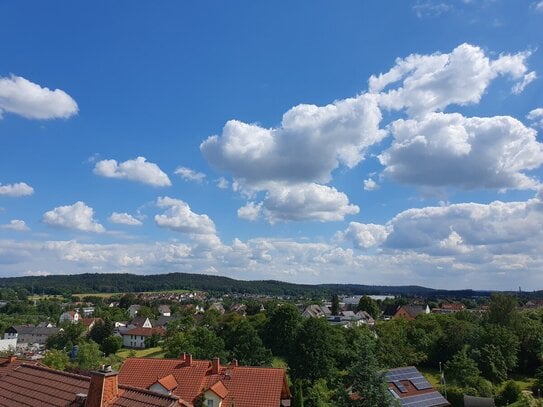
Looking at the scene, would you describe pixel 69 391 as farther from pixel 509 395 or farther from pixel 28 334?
pixel 28 334

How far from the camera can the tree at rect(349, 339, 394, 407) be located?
86.1 ft

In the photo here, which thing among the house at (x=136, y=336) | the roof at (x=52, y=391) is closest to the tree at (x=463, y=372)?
the roof at (x=52, y=391)

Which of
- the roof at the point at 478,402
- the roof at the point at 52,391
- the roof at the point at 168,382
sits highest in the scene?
the roof at the point at 52,391

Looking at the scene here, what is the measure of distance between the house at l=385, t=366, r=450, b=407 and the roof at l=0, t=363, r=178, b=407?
25.5 meters

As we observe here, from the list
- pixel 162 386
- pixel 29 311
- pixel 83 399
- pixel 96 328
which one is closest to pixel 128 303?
pixel 29 311

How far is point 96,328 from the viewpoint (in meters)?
92.6

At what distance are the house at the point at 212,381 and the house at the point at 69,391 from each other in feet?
43.7

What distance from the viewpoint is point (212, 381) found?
3334 cm

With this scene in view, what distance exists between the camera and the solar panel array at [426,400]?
3549cm

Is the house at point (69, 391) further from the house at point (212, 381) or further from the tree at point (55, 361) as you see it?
the tree at point (55, 361)

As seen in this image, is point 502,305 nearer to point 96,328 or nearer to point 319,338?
point 319,338

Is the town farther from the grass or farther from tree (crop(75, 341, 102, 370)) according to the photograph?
the grass

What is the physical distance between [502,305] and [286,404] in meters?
45.3

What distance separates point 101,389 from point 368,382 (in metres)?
17.0
